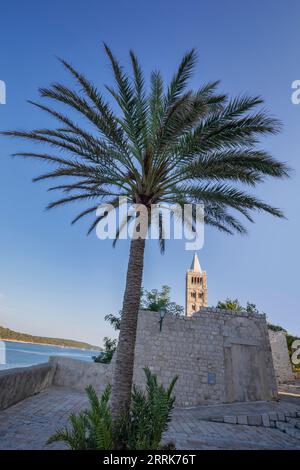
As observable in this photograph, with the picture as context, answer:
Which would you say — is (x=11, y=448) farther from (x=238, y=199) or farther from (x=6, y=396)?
(x=238, y=199)

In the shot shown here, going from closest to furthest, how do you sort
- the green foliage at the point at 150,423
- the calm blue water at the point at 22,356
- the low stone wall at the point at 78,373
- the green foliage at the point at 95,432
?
the green foliage at the point at 95,432 < the green foliage at the point at 150,423 < the low stone wall at the point at 78,373 < the calm blue water at the point at 22,356

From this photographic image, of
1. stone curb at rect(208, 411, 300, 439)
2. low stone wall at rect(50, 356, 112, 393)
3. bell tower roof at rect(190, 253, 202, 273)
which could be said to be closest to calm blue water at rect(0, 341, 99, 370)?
low stone wall at rect(50, 356, 112, 393)

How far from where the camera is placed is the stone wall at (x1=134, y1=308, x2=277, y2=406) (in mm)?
10656

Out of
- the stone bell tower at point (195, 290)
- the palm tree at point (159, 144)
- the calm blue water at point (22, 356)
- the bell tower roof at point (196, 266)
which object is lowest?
the calm blue water at point (22, 356)

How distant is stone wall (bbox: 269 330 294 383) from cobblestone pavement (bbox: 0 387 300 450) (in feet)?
38.1

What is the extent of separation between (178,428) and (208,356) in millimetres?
4452

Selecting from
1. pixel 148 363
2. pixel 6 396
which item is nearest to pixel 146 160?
pixel 6 396

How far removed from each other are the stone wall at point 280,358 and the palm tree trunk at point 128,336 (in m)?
18.4

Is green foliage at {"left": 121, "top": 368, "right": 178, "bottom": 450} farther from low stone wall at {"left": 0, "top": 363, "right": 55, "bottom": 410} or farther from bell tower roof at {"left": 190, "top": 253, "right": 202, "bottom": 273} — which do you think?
bell tower roof at {"left": 190, "top": 253, "right": 202, "bottom": 273}

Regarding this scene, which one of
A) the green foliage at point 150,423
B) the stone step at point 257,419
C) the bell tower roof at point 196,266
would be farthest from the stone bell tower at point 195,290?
the green foliage at point 150,423

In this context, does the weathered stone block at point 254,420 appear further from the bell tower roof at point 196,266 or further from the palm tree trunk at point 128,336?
the bell tower roof at point 196,266

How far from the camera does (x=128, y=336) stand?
5586mm

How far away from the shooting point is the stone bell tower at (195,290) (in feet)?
164

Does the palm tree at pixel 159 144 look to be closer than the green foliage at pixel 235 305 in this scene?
Yes
